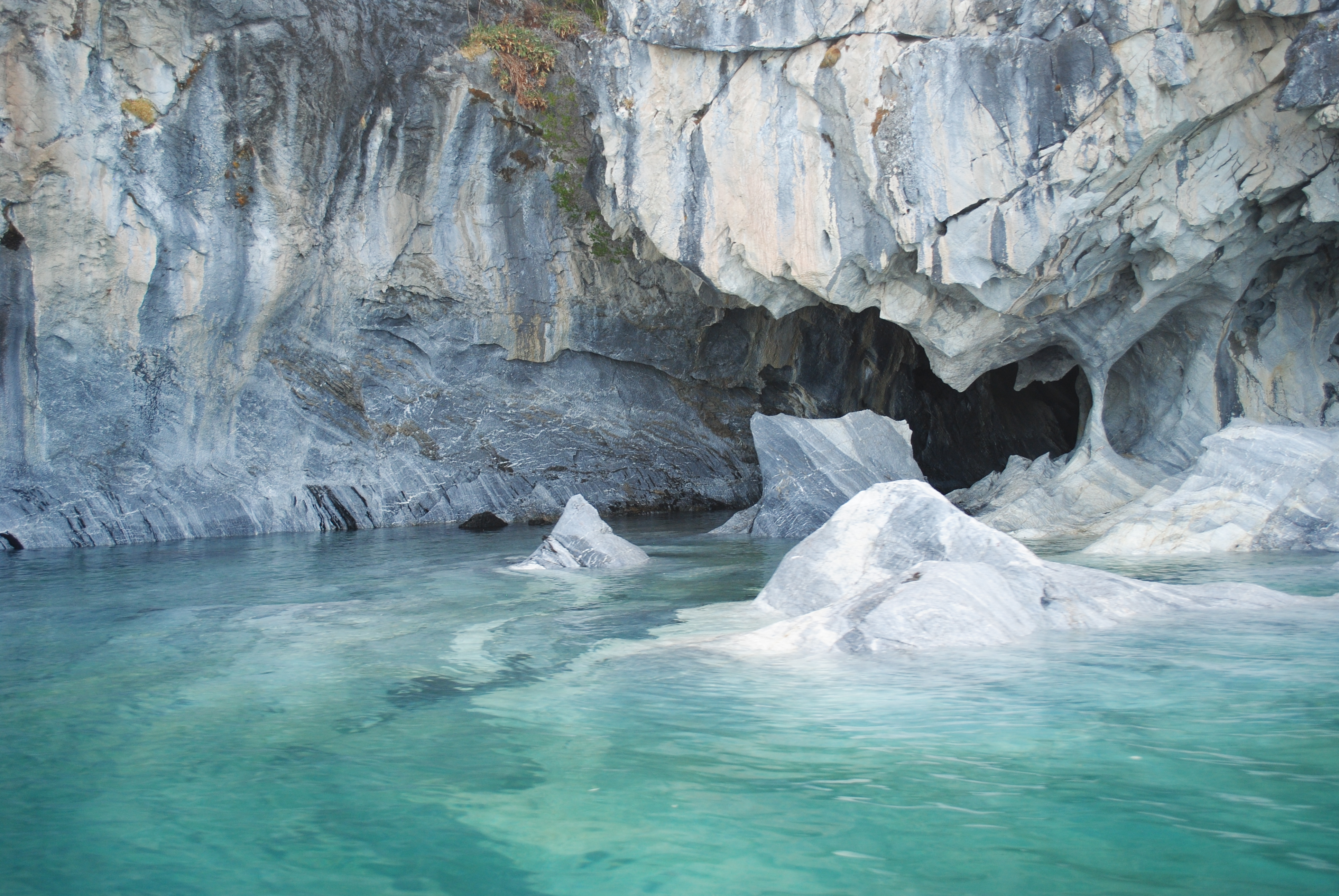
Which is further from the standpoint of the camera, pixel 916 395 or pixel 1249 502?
pixel 916 395

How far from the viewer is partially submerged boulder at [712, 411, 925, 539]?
1376 cm

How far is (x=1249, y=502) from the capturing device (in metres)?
10.1

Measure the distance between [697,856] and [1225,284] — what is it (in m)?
12.6

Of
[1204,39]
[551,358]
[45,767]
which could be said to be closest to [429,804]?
[45,767]

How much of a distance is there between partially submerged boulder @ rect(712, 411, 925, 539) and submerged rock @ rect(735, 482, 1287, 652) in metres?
6.15

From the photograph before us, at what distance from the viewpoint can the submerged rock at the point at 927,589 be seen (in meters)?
5.46

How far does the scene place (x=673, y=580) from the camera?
919 cm

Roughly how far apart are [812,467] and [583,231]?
666 cm

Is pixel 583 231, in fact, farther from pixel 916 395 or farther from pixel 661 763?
pixel 661 763

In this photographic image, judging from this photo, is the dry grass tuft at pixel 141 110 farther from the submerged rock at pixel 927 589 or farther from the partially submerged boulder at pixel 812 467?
the submerged rock at pixel 927 589

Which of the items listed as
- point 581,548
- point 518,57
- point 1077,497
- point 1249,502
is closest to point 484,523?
point 581,548

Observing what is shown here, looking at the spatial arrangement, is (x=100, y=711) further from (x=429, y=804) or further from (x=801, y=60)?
(x=801, y=60)

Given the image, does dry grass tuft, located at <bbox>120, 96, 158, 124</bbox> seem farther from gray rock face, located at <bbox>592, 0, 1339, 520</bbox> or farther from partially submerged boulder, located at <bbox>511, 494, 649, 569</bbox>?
partially submerged boulder, located at <bbox>511, 494, 649, 569</bbox>

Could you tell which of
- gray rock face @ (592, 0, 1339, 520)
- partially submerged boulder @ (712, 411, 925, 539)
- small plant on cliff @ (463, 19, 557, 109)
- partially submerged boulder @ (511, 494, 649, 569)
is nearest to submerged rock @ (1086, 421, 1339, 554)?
gray rock face @ (592, 0, 1339, 520)
